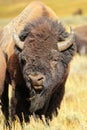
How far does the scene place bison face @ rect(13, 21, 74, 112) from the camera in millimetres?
8703

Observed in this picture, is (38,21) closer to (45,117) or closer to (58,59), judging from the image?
(58,59)

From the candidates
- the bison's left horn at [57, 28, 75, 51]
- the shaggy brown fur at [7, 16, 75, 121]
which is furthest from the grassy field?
the bison's left horn at [57, 28, 75, 51]

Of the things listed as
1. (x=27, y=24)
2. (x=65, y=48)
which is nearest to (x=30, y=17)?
(x=27, y=24)

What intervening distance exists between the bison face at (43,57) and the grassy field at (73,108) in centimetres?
53

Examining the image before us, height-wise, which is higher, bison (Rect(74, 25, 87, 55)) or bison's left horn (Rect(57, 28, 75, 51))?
bison's left horn (Rect(57, 28, 75, 51))

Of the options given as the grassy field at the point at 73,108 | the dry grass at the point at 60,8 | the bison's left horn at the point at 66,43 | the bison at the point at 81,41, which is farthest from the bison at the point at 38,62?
the dry grass at the point at 60,8

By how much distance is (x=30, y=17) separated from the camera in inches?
421

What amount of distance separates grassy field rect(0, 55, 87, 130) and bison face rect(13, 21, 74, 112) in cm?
53

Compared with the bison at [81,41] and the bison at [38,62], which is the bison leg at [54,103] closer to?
the bison at [38,62]

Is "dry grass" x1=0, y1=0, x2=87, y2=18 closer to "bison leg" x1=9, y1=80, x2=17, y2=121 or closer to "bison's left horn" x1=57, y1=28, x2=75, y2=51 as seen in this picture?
"bison leg" x1=9, y1=80, x2=17, y2=121

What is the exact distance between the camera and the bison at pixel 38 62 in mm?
8797

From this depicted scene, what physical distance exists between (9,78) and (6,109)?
1.30m

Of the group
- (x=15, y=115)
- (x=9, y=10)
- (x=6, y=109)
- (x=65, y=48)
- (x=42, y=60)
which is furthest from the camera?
(x=9, y=10)

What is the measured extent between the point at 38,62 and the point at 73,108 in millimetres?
2868
